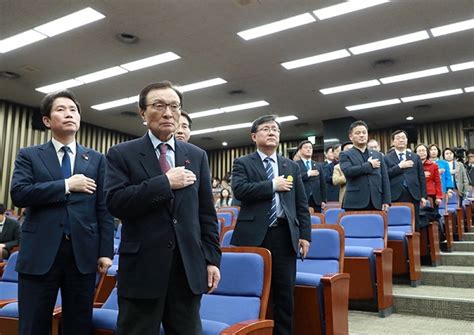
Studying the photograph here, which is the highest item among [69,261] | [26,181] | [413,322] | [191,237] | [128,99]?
[128,99]

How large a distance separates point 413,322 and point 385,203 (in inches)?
41.8

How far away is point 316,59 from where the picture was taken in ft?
20.4

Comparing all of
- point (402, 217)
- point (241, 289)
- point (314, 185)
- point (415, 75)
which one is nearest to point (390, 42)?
point (415, 75)

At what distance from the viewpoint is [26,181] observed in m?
1.61

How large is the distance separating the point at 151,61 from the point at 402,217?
4290mm

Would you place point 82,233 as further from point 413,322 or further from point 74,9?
point 74,9

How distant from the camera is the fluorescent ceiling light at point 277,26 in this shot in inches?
196

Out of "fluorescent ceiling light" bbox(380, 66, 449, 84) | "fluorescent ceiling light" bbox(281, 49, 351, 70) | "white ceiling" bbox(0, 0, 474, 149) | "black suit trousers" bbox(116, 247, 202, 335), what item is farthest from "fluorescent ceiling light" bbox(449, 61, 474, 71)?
"black suit trousers" bbox(116, 247, 202, 335)

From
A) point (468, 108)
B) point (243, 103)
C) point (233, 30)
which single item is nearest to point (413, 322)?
point (233, 30)

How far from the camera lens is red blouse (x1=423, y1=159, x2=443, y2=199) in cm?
459

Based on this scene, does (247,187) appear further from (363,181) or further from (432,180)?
(432,180)

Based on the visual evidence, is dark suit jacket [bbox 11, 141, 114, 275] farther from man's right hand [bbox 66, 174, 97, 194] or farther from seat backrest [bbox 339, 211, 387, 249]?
Result: seat backrest [bbox 339, 211, 387, 249]

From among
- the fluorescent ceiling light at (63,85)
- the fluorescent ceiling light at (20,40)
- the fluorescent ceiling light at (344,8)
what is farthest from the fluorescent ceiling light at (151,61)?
the fluorescent ceiling light at (344,8)

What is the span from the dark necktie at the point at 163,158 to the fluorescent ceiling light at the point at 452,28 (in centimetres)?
512
